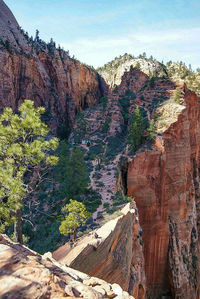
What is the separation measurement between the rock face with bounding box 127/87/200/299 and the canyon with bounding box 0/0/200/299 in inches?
4.9

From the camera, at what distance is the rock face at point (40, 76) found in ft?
131

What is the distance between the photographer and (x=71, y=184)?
2155 centimetres

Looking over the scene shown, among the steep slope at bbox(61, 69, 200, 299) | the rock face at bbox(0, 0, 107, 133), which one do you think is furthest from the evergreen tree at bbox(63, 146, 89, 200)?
the rock face at bbox(0, 0, 107, 133)

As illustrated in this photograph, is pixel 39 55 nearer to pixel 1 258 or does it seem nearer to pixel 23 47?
pixel 23 47

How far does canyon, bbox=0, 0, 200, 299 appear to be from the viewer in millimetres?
7926

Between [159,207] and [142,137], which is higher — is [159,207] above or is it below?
below

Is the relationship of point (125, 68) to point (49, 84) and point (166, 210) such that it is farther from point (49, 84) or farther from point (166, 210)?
point (166, 210)

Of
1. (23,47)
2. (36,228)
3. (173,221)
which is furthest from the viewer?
(23,47)

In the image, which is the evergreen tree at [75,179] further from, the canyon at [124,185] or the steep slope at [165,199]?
the steep slope at [165,199]

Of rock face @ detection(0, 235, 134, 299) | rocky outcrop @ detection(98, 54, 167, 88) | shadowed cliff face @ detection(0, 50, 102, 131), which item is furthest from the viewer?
rocky outcrop @ detection(98, 54, 167, 88)

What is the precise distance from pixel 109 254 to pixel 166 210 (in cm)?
1595

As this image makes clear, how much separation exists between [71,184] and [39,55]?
43.3 meters

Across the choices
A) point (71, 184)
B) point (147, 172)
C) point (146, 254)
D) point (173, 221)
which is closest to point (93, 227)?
point (71, 184)

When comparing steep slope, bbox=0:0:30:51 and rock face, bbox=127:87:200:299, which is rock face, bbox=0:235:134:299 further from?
steep slope, bbox=0:0:30:51
